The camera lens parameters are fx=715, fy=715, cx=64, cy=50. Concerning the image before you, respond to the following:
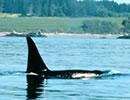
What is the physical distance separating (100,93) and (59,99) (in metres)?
2.23

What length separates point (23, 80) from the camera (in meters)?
29.0

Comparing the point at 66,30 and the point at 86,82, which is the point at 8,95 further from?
the point at 66,30

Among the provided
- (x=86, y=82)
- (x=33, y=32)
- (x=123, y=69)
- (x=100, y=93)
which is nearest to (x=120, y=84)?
(x=86, y=82)

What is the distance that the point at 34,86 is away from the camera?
27.0m

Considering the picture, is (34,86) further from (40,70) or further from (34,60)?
(40,70)

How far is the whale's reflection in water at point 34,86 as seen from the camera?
24.3m

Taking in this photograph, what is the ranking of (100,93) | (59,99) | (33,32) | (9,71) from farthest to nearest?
(33,32) → (9,71) → (100,93) → (59,99)

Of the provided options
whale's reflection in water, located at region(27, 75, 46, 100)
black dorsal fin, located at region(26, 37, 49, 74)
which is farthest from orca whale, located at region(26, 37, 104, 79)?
whale's reflection in water, located at region(27, 75, 46, 100)

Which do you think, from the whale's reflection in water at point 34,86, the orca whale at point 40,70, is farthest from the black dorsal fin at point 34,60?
the whale's reflection in water at point 34,86

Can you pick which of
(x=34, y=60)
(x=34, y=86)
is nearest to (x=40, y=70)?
(x=34, y=60)

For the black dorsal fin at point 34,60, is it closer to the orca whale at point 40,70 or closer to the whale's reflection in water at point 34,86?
the orca whale at point 40,70

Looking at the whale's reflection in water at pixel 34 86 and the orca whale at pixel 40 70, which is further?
the orca whale at pixel 40 70

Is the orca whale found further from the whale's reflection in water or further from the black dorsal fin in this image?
the whale's reflection in water

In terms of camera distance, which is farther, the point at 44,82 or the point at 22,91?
the point at 44,82
